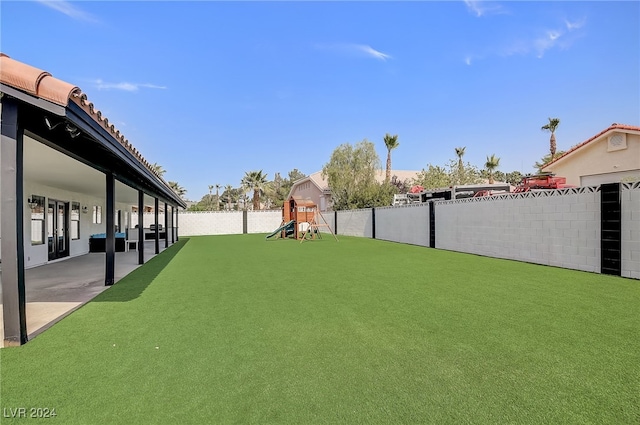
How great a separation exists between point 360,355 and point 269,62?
1575cm

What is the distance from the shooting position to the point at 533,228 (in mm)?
8828

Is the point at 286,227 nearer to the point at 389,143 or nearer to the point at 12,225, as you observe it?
the point at 389,143

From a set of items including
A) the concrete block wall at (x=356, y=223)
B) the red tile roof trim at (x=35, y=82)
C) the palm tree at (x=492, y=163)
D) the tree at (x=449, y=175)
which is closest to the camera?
the red tile roof trim at (x=35, y=82)

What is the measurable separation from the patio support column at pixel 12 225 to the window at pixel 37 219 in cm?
728

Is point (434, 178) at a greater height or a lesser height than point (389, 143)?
lesser

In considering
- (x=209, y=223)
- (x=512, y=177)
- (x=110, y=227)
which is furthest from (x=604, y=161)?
(x=512, y=177)

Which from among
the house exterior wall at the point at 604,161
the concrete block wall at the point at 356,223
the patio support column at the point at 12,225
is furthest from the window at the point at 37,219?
the house exterior wall at the point at 604,161

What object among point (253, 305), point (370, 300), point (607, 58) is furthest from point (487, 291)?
point (607, 58)

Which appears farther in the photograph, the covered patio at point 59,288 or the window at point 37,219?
the window at point 37,219

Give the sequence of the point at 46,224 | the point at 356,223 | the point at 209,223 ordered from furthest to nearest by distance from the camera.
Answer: the point at 209,223 → the point at 356,223 → the point at 46,224

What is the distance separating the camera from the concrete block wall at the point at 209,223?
28828mm

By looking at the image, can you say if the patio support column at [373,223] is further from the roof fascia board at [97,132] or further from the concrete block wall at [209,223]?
the roof fascia board at [97,132]

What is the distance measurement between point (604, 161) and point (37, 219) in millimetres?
21008

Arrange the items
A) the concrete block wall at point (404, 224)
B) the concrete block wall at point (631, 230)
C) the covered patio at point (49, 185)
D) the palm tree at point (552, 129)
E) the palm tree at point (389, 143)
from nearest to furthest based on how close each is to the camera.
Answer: the covered patio at point (49, 185), the concrete block wall at point (631, 230), the concrete block wall at point (404, 224), the palm tree at point (552, 129), the palm tree at point (389, 143)
